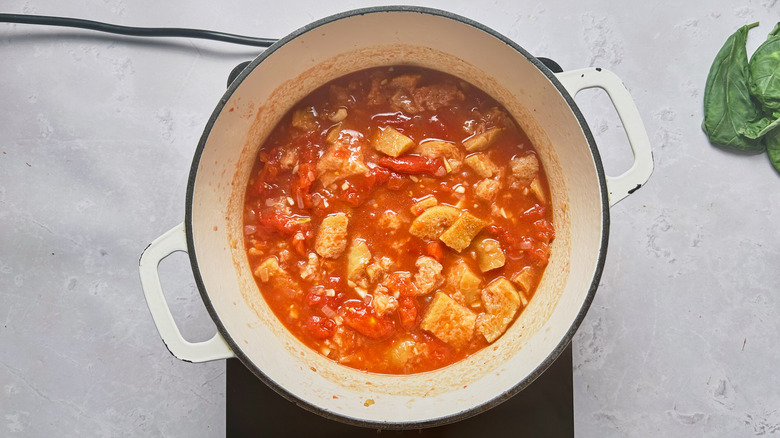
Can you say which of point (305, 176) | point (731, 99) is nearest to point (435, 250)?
point (305, 176)

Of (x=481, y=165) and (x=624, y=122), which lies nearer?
(x=624, y=122)

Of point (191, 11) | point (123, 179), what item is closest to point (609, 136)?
point (191, 11)

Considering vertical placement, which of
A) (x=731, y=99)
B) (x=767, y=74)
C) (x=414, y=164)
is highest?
(x=767, y=74)

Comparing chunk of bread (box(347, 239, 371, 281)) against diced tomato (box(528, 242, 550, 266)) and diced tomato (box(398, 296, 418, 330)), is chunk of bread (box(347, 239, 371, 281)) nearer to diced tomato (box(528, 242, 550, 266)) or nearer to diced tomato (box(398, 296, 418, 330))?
diced tomato (box(398, 296, 418, 330))

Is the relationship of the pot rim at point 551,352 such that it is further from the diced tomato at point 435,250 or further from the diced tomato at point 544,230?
the diced tomato at point 435,250

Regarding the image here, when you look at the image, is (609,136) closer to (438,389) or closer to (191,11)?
(438,389)

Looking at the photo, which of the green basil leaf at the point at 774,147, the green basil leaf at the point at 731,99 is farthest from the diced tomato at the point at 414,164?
the green basil leaf at the point at 774,147

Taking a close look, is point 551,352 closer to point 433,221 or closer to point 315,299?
point 433,221

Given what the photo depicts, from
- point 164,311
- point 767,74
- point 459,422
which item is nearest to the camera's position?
Result: point 164,311
